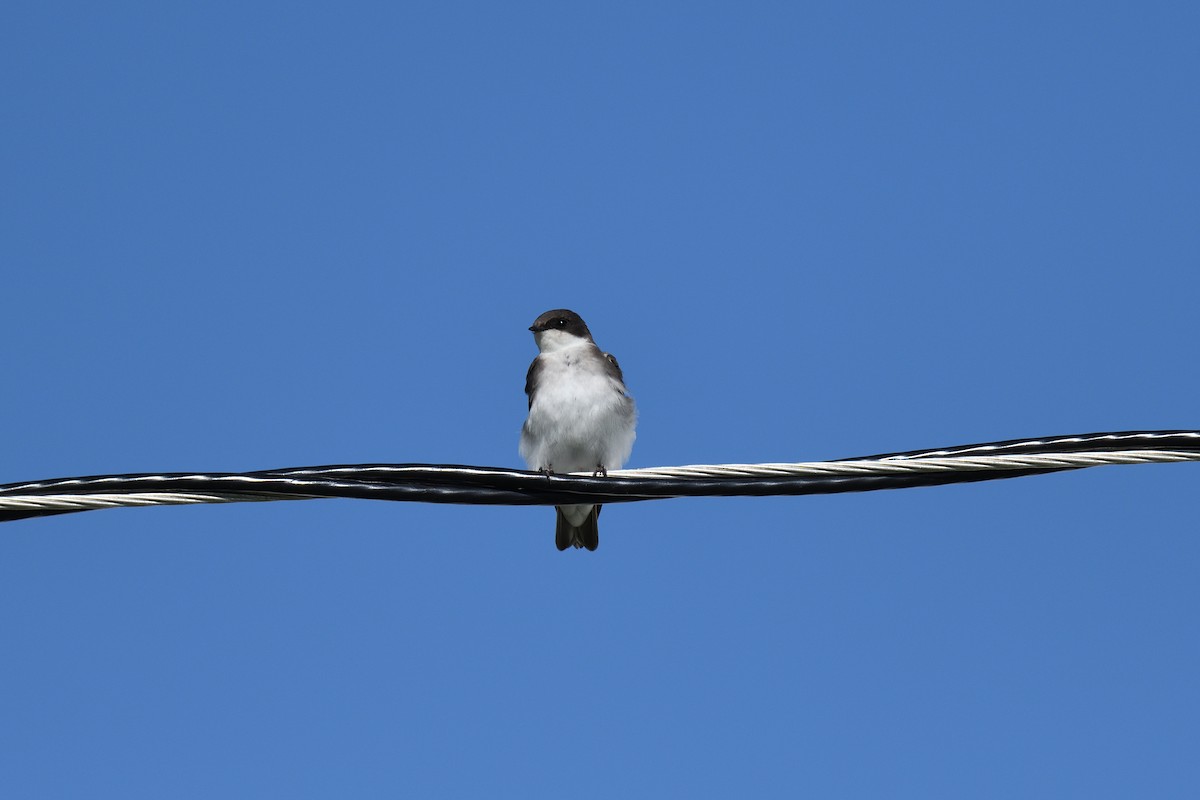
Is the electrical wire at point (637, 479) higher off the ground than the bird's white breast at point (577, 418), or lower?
lower

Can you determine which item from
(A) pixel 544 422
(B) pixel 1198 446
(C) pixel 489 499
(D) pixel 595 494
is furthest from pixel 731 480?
(A) pixel 544 422

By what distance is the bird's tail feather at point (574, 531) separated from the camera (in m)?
9.82

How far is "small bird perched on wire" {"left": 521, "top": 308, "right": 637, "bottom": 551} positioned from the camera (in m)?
9.39

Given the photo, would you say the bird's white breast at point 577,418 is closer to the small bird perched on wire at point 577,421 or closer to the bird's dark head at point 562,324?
the small bird perched on wire at point 577,421

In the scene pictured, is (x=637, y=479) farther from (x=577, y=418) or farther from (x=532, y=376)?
(x=532, y=376)

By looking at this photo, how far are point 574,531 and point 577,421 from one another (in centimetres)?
96

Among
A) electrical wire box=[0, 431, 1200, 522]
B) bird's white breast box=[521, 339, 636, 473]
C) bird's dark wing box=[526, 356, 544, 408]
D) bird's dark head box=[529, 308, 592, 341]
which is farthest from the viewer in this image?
bird's dark head box=[529, 308, 592, 341]

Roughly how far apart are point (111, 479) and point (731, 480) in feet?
7.54

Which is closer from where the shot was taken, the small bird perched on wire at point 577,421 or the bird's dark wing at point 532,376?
the small bird perched on wire at point 577,421

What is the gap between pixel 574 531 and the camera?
9.84m

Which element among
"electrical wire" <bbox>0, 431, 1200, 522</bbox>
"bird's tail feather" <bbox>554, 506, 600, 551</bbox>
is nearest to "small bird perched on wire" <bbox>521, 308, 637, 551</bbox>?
"bird's tail feather" <bbox>554, 506, 600, 551</bbox>

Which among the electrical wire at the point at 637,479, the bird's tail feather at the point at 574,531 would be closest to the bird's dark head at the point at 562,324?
the bird's tail feather at the point at 574,531

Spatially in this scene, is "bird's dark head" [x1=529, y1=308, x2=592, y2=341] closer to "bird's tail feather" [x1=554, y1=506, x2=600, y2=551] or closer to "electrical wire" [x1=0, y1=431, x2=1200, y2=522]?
"bird's tail feather" [x1=554, y1=506, x2=600, y2=551]

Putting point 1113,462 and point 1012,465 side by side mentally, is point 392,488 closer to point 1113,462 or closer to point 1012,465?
point 1012,465
